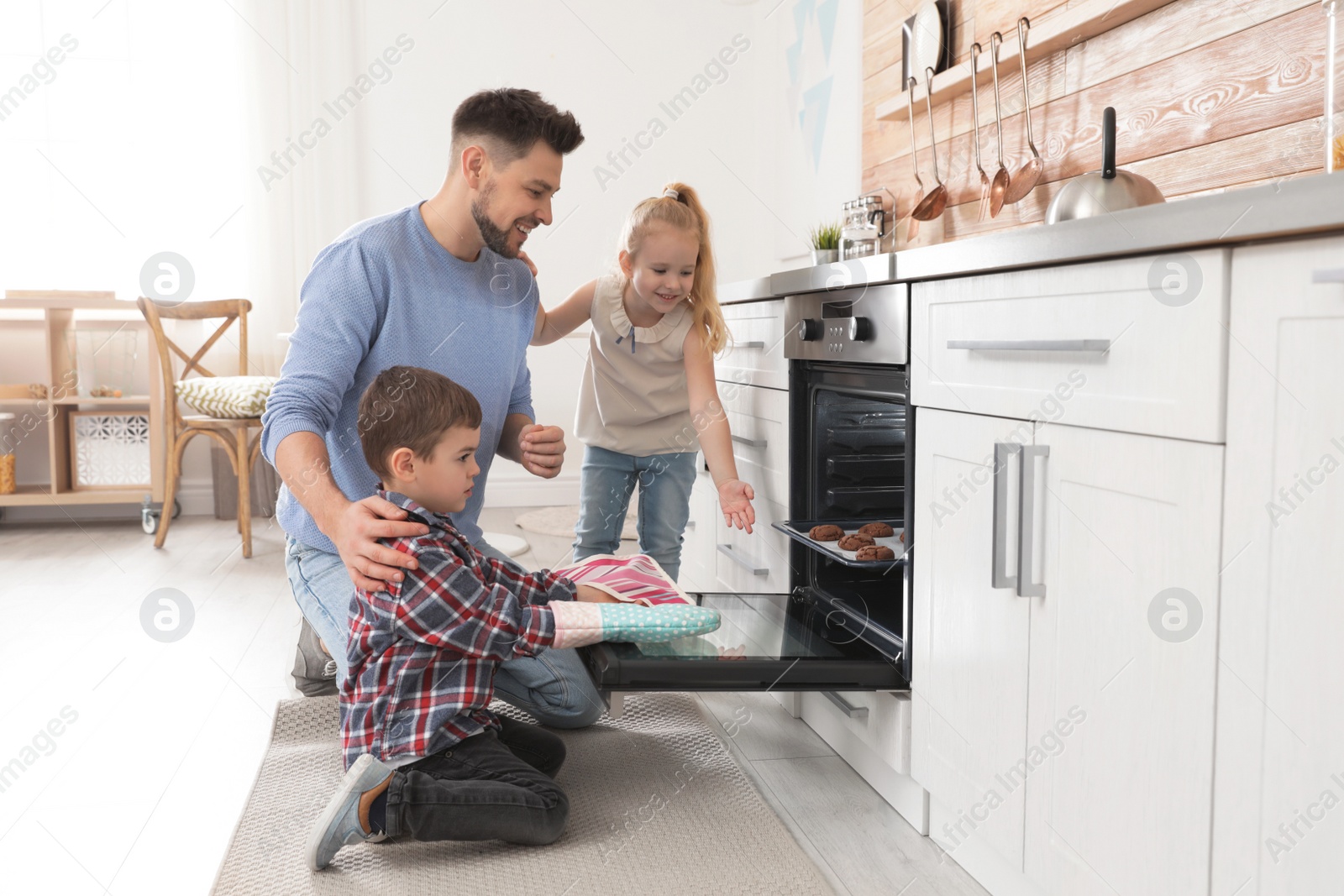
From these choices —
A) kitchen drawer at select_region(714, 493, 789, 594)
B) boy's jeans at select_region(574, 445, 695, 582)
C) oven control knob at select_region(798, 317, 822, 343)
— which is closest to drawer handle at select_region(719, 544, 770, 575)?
kitchen drawer at select_region(714, 493, 789, 594)

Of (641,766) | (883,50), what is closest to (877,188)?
(883,50)

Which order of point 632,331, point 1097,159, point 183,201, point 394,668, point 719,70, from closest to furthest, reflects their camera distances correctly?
point 394,668
point 1097,159
point 632,331
point 183,201
point 719,70

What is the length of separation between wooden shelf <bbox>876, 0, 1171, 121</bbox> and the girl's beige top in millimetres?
810

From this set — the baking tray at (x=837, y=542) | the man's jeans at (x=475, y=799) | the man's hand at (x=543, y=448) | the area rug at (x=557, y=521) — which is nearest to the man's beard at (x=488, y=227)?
the man's hand at (x=543, y=448)

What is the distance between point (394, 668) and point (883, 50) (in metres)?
2.16

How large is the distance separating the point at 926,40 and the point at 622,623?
5.61 feet

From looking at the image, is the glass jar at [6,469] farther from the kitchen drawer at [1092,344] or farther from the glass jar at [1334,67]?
the glass jar at [1334,67]

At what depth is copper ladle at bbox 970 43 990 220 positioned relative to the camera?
212 centimetres

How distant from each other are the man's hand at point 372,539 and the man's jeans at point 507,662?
0.23m

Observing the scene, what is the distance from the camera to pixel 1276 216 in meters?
0.77

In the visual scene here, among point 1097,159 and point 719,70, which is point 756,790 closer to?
point 1097,159

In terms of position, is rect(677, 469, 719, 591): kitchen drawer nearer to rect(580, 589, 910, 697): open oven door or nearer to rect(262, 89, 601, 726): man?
rect(262, 89, 601, 726): man

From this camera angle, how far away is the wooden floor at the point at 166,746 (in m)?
1.35

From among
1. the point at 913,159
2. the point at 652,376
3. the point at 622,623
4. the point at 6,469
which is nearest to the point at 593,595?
the point at 622,623
